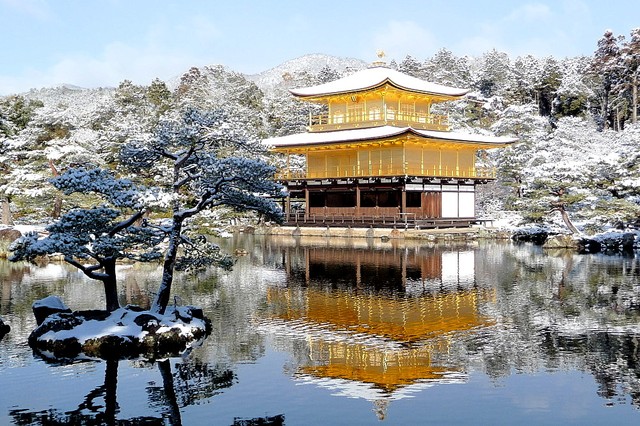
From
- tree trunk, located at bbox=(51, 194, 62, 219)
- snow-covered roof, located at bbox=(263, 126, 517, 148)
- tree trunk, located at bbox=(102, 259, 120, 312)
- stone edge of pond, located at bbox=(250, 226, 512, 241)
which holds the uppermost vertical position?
snow-covered roof, located at bbox=(263, 126, 517, 148)

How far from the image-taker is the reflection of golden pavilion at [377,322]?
1220cm

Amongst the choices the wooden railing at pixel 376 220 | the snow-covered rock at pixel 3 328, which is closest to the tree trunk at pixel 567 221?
the wooden railing at pixel 376 220

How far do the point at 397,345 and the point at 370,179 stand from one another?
31.7 meters

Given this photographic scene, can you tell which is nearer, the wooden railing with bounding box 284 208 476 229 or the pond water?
the pond water

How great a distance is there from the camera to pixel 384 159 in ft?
152

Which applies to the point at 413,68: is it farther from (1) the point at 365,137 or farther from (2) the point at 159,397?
(2) the point at 159,397

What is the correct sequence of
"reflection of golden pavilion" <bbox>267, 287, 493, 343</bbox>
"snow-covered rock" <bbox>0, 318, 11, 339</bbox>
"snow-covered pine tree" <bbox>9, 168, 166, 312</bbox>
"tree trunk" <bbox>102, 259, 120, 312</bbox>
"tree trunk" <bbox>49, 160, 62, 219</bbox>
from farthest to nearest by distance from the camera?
"tree trunk" <bbox>49, 160, 62, 219</bbox>, "reflection of golden pavilion" <bbox>267, 287, 493, 343</bbox>, "snow-covered rock" <bbox>0, 318, 11, 339</bbox>, "tree trunk" <bbox>102, 259, 120, 312</bbox>, "snow-covered pine tree" <bbox>9, 168, 166, 312</bbox>

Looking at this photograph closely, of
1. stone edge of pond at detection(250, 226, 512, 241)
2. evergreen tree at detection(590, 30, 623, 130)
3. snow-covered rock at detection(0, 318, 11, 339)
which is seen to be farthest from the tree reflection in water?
evergreen tree at detection(590, 30, 623, 130)

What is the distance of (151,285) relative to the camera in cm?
2281

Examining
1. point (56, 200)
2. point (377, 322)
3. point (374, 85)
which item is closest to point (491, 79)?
point (374, 85)

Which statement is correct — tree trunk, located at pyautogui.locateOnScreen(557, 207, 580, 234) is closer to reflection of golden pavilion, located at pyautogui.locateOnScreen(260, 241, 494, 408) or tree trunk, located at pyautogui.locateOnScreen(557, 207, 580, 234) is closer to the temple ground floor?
the temple ground floor

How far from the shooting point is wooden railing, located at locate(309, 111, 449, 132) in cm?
4916

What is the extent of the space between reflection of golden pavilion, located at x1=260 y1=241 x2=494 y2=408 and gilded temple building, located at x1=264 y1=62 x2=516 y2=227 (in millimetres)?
16410

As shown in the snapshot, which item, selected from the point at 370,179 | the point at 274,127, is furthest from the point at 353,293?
the point at 274,127
